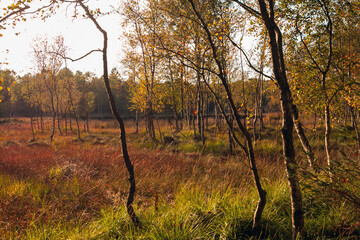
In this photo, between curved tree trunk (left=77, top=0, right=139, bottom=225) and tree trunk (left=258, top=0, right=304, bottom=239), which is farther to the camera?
curved tree trunk (left=77, top=0, right=139, bottom=225)

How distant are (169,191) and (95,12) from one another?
3.92 m

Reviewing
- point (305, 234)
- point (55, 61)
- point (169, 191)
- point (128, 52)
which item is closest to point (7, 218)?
point (169, 191)

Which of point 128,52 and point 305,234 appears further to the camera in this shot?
point 128,52

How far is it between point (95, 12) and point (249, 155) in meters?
2.91

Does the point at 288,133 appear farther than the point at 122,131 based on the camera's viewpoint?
No

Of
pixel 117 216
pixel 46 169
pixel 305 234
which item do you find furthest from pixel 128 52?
pixel 305 234

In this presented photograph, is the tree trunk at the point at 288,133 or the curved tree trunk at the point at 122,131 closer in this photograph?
the tree trunk at the point at 288,133

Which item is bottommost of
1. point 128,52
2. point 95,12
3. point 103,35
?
point 103,35

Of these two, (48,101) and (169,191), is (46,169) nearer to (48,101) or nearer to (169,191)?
(169,191)

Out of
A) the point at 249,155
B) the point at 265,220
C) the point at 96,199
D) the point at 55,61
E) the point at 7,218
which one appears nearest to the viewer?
the point at 249,155

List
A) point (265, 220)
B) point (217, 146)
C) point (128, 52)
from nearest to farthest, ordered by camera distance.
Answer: point (265, 220) → point (217, 146) → point (128, 52)

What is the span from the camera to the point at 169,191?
4715 mm

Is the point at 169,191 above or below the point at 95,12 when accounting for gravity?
below

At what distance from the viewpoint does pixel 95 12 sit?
2.84 metres
